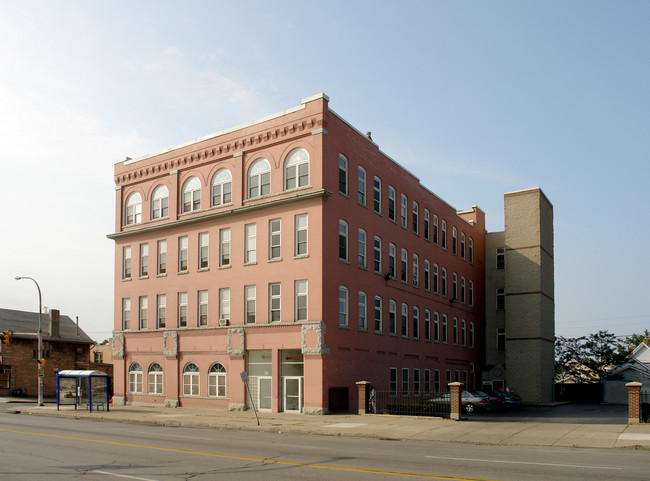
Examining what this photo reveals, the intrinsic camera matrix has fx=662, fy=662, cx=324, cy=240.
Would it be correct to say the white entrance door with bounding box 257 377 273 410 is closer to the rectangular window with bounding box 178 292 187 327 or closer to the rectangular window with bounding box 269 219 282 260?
the rectangular window with bounding box 269 219 282 260

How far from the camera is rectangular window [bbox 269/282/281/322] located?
35.9 metres

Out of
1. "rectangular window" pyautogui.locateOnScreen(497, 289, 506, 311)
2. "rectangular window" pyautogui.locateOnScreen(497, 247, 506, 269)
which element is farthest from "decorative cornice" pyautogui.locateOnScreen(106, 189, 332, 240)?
"rectangular window" pyautogui.locateOnScreen(497, 247, 506, 269)

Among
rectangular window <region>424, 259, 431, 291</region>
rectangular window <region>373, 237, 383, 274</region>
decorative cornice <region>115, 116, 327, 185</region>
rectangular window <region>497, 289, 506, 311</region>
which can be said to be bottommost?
rectangular window <region>497, 289, 506, 311</region>

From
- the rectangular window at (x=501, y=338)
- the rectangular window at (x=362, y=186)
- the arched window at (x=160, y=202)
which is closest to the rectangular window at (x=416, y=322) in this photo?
Answer: the rectangular window at (x=362, y=186)

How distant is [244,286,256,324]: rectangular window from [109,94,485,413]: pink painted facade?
90 mm

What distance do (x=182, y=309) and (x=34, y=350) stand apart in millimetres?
28518

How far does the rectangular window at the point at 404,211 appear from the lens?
1763 inches

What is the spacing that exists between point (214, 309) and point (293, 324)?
21.2 feet

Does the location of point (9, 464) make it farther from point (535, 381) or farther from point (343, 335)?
point (535, 381)

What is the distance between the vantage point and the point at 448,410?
112 ft

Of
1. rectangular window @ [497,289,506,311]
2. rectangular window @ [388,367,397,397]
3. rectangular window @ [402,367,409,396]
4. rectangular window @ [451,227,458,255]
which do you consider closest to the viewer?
rectangular window @ [388,367,397,397]

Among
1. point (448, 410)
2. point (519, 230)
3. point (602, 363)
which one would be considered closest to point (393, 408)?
point (448, 410)

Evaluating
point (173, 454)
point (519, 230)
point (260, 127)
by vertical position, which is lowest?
point (173, 454)

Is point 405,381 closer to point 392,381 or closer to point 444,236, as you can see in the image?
point 392,381
